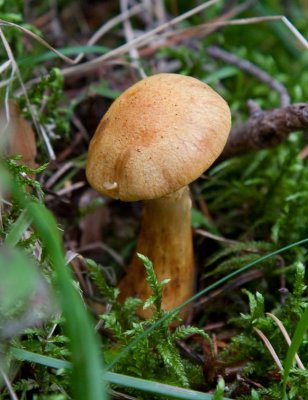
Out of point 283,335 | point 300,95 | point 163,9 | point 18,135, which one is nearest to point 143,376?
point 283,335

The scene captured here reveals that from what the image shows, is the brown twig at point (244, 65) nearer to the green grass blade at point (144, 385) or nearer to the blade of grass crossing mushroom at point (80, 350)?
the green grass blade at point (144, 385)

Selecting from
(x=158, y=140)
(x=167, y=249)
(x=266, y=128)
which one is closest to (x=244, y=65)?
(x=266, y=128)

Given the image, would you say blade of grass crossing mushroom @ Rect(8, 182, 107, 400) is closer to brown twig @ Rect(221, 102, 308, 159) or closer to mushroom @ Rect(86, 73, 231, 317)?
mushroom @ Rect(86, 73, 231, 317)

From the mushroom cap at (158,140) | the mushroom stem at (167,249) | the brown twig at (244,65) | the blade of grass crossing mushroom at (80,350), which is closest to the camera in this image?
the blade of grass crossing mushroom at (80,350)

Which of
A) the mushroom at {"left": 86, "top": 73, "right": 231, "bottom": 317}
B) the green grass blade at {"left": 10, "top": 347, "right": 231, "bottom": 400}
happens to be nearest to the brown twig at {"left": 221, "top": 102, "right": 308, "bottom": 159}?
the mushroom at {"left": 86, "top": 73, "right": 231, "bottom": 317}

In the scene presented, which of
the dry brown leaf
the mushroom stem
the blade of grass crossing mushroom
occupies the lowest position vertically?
the mushroom stem

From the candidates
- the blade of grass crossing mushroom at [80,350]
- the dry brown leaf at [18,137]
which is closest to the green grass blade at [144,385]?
the blade of grass crossing mushroom at [80,350]
